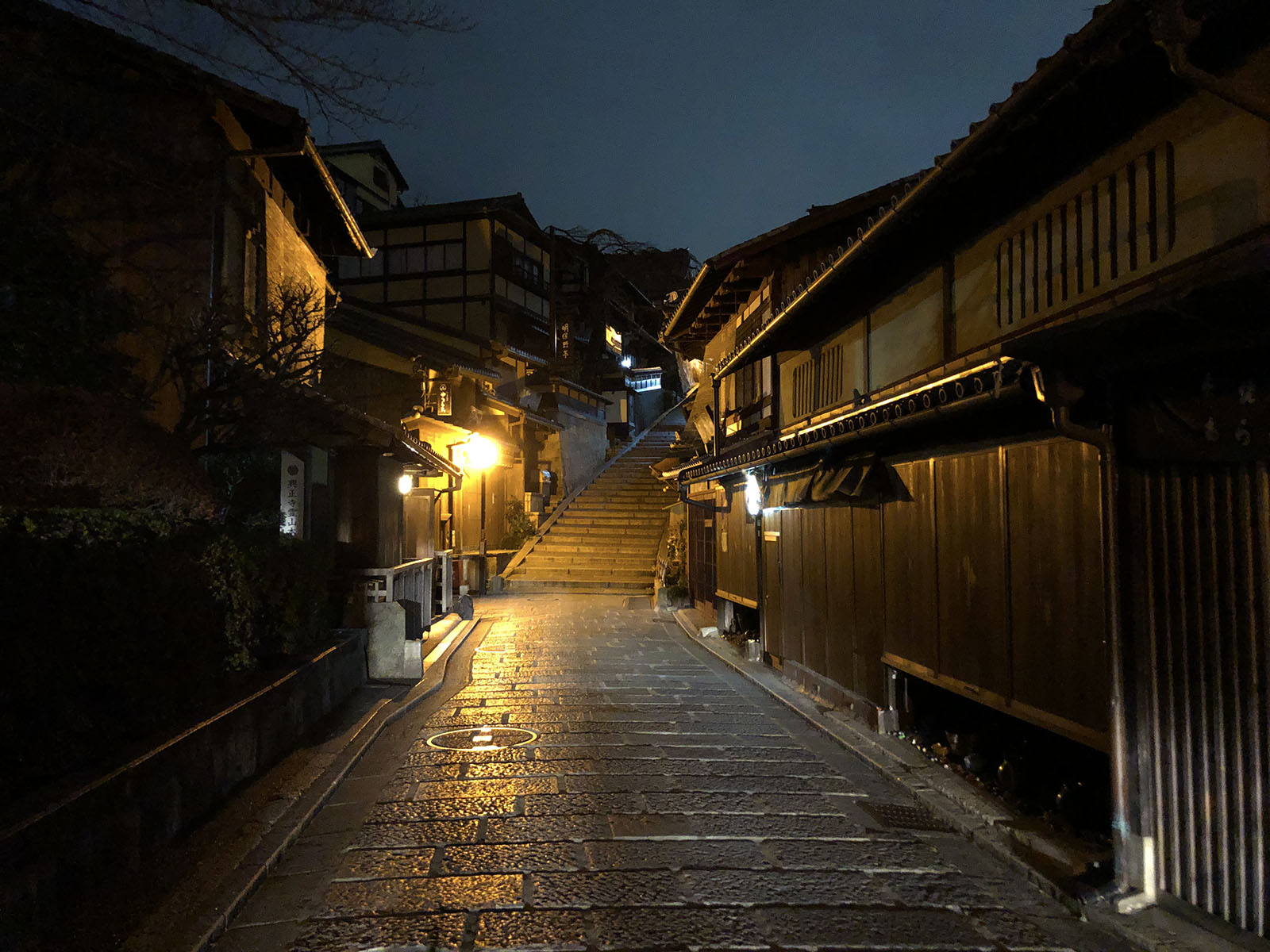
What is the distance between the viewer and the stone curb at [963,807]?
4539 millimetres

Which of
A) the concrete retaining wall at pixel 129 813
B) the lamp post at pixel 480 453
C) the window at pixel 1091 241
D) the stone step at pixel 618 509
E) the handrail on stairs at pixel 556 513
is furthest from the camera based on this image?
the stone step at pixel 618 509

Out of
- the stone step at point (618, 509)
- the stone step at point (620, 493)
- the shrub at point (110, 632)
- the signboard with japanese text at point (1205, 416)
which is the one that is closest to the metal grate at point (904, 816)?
the signboard with japanese text at point (1205, 416)

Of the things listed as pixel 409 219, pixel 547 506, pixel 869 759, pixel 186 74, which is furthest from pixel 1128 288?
pixel 409 219

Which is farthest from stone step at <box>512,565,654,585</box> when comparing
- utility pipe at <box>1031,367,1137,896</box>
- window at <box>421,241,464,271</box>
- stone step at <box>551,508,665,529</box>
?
utility pipe at <box>1031,367,1137,896</box>

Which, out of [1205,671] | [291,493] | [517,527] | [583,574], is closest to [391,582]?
[291,493]

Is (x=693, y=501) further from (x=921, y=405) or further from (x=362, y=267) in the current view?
(x=362, y=267)

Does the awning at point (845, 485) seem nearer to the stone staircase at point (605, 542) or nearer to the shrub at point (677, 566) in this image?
the shrub at point (677, 566)

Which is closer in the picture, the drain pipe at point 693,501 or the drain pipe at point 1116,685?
the drain pipe at point 1116,685

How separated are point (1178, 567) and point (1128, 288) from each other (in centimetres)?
268

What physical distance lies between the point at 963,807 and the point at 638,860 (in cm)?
332

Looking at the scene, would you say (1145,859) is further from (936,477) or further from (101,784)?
(101,784)

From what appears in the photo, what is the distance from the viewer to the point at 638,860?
5859 millimetres

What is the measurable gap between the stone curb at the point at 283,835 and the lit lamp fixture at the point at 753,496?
741 cm

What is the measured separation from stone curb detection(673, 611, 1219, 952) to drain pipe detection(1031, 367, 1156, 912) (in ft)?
0.70
